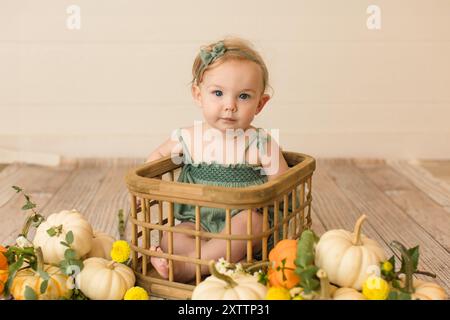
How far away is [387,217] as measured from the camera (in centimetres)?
187

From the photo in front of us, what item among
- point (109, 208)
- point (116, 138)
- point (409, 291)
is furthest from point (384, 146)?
point (409, 291)

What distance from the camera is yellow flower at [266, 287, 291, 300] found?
39.8 inches

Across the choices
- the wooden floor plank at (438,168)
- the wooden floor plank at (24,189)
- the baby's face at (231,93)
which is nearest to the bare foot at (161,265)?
the baby's face at (231,93)

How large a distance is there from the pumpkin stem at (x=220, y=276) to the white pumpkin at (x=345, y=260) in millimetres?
149

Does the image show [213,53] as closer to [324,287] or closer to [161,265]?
[161,265]

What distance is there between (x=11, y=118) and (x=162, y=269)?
1.71 meters

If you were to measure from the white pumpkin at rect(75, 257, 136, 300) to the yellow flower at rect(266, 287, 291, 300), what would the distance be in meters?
0.30

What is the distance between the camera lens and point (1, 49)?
2668mm

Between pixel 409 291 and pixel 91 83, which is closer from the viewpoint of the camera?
pixel 409 291

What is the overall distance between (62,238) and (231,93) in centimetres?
45

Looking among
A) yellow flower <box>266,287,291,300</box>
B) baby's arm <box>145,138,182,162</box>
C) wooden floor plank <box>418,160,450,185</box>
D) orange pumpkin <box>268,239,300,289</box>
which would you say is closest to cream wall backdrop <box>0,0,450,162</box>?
wooden floor plank <box>418,160,450,185</box>

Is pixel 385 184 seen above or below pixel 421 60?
below

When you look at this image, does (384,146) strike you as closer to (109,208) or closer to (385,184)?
(385,184)

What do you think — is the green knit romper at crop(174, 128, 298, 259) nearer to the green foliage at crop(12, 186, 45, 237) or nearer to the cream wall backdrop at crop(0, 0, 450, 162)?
the green foliage at crop(12, 186, 45, 237)
